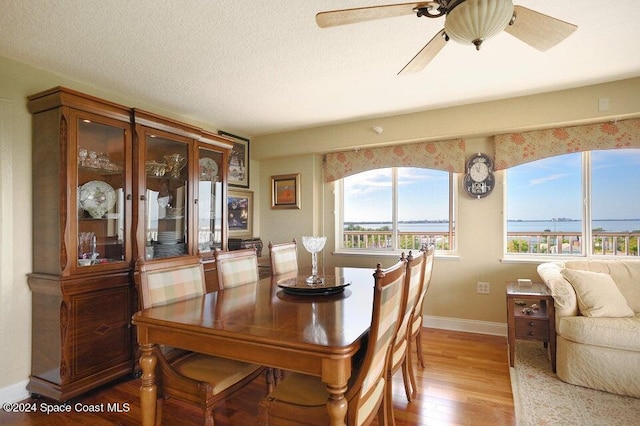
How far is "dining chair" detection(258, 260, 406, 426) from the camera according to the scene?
1246mm

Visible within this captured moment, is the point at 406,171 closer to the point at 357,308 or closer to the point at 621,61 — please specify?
the point at 621,61

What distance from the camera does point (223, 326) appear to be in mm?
1426

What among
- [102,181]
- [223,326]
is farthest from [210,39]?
[223,326]

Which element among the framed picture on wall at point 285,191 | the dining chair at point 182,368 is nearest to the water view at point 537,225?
the framed picture on wall at point 285,191

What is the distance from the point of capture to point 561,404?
6.97 ft

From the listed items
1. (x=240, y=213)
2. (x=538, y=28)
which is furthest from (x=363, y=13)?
(x=240, y=213)

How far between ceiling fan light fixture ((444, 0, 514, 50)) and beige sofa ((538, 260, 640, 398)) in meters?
2.02

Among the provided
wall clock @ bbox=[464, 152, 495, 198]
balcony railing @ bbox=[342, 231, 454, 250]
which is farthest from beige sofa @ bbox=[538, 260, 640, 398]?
balcony railing @ bbox=[342, 231, 454, 250]

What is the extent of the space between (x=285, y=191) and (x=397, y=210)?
1477 mm

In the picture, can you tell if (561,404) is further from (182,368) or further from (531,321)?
(182,368)

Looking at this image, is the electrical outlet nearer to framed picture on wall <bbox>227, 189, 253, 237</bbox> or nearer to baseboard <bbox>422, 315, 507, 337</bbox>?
baseboard <bbox>422, 315, 507, 337</bbox>

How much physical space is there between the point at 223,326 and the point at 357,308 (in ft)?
2.18

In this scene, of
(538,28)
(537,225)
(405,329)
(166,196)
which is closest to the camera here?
(538,28)

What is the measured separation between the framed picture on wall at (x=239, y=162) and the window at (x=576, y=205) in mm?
3085
